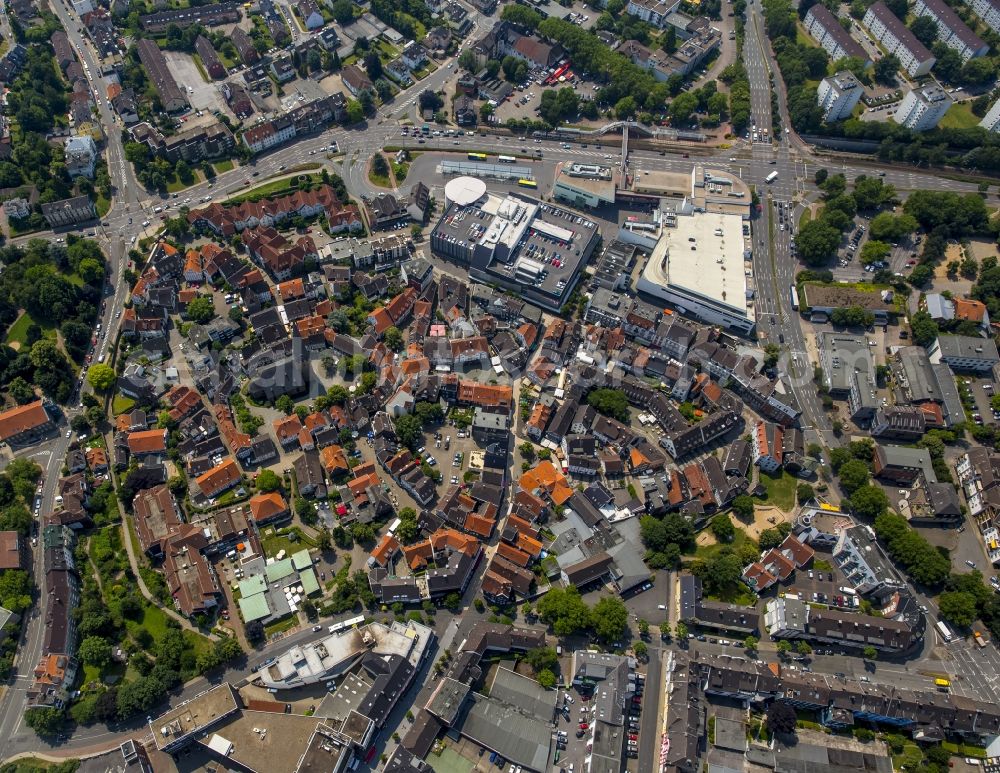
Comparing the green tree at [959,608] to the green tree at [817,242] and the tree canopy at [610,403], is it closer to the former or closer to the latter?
the tree canopy at [610,403]

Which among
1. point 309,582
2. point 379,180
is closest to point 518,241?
point 379,180

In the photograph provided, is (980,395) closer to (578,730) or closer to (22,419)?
(578,730)

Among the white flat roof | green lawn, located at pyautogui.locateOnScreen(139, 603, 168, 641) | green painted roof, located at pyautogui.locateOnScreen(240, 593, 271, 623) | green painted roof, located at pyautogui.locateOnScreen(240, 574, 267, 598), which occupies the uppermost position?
the white flat roof

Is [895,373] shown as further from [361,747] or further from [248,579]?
[248,579]

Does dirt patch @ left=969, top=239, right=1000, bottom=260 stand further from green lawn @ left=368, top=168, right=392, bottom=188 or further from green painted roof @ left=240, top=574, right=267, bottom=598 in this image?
green painted roof @ left=240, top=574, right=267, bottom=598

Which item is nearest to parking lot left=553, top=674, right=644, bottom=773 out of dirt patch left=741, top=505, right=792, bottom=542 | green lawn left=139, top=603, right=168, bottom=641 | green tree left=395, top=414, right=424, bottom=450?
dirt patch left=741, top=505, right=792, bottom=542

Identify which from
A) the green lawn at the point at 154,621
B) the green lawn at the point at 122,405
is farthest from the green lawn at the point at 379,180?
the green lawn at the point at 154,621
